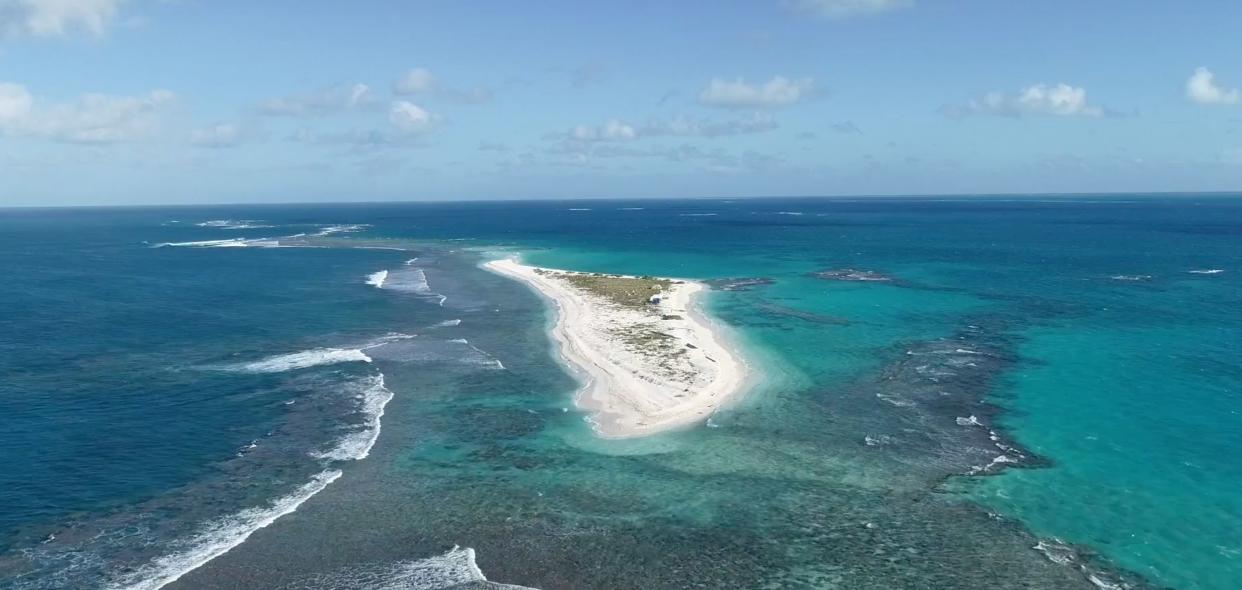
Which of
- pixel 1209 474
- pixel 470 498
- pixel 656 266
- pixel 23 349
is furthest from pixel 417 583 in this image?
pixel 656 266

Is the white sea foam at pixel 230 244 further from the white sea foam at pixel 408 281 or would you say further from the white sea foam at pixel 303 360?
the white sea foam at pixel 303 360

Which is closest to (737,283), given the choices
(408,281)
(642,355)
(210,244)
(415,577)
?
(642,355)

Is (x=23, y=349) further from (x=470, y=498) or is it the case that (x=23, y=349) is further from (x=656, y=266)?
(x=656, y=266)

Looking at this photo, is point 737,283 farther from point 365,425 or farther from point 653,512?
point 653,512

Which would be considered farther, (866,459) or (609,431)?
(609,431)

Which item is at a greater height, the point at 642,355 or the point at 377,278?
the point at 377,278

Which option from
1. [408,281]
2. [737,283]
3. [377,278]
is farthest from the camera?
[377,278]

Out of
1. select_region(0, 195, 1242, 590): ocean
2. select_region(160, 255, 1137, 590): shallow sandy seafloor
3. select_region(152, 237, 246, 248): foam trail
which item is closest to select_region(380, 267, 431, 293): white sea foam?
select_region(0, 195, 1242, 590): ocean
